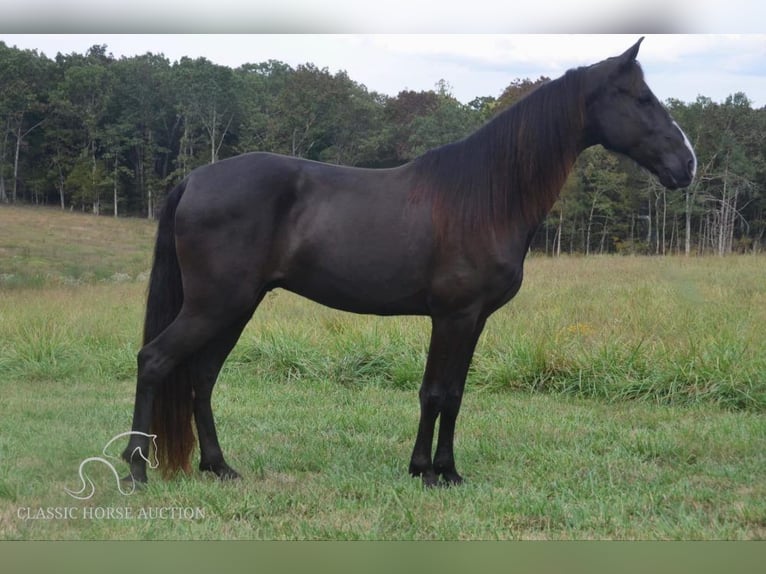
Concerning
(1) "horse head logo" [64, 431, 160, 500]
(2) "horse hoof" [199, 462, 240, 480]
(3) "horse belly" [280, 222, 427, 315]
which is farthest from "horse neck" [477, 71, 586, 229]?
(1) "horse head logo" [64, 431, 160, 500]

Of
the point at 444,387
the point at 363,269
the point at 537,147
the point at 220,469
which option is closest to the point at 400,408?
the point at 444,387

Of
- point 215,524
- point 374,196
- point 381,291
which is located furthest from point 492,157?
point 215,524

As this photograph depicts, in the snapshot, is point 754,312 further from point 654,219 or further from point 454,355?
point 454,355

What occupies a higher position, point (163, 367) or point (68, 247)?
point (68, 247)

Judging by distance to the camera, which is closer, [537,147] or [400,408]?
[537,147]

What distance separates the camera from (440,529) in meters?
3.27

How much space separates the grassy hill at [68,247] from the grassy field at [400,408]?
1.0 inches

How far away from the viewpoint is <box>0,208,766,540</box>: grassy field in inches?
135

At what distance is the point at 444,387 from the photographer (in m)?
4.00

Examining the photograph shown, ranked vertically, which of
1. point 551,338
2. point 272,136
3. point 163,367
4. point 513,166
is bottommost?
point 551,338

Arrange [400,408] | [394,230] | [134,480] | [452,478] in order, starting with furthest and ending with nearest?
1. [400,408]
2. [452,478]
3. [394,230]
4. [134,480]

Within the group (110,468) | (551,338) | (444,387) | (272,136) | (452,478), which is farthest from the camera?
(551,338)

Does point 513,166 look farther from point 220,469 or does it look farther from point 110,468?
point 110,468

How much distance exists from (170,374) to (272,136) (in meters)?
2.38
